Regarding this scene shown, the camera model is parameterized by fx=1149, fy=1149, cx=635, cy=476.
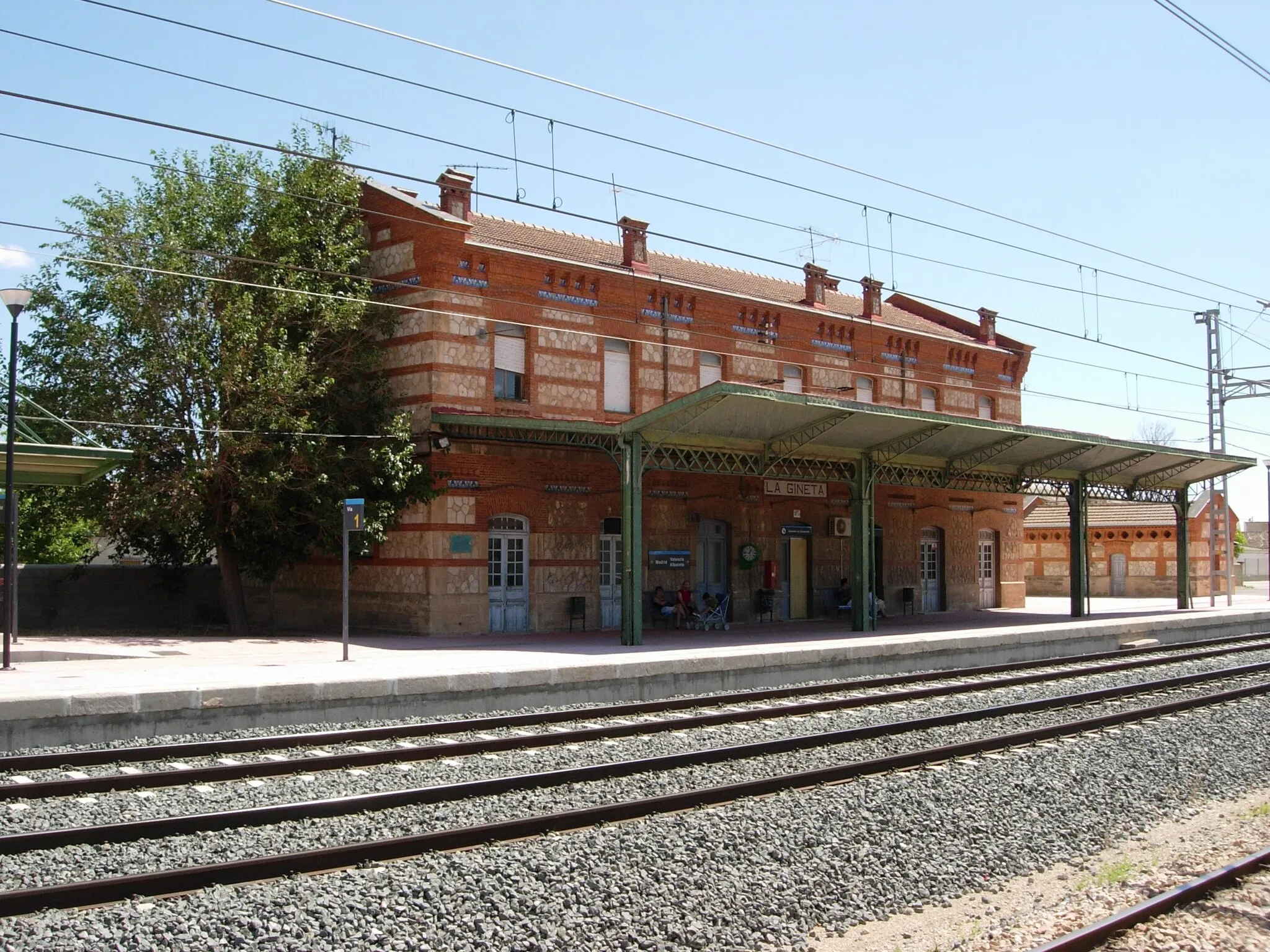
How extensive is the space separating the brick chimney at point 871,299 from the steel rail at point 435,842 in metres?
21.4

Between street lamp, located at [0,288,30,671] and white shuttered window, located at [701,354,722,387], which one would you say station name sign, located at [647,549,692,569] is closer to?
white shuttered window, located at [701,354,722,387]

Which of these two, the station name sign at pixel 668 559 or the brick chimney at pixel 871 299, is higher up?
the brick chimney at pixel 871 299

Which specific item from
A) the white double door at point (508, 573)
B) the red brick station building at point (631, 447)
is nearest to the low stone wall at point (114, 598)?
the red brick station building at point (631, 447)

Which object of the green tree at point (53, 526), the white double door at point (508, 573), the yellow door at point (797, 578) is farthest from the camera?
the yellow door at point (797, 578)

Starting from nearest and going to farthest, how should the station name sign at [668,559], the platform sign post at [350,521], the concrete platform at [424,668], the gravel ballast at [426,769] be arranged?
the gravel ballast at [426,769] < the concrete platform at [424,668] < the platform sign post at [350,521] < the station name sign at [668,559]

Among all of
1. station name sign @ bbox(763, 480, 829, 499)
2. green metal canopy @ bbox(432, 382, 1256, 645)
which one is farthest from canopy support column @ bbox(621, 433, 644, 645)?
station name sign @ bbox(763, 480, 829, 499)

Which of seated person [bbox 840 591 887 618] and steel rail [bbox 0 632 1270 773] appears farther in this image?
seated person [bbox 840 591 887 618]

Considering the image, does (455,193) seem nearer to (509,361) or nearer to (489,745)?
(509,361)

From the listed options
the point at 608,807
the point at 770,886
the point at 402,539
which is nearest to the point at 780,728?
the point at 608,807

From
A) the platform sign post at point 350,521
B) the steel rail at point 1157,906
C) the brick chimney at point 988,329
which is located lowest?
the steel rail at point 1157,906

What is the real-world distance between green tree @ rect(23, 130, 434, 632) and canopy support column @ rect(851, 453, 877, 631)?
29.3ft

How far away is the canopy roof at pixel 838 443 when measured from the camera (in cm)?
1991

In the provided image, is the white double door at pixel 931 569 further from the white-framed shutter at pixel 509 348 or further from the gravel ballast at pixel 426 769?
the gravel ballast at pixel 426 769

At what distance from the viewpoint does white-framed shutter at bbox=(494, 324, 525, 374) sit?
2316cm
